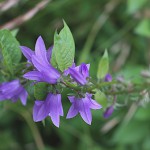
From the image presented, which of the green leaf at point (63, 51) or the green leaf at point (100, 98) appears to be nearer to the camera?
the green leaf at point (63, 51)

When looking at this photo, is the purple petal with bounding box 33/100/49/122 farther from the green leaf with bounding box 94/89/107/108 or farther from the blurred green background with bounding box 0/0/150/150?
the blurred green background with bounding box 0/0/150/150

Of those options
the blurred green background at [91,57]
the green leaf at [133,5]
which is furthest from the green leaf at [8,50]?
the green leaf at [133,5]

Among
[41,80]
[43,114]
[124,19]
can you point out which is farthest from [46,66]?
[124,19]

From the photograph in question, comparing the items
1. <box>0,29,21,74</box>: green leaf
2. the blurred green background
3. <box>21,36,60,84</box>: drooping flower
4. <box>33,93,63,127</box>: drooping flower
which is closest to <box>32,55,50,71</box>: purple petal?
<box>21,36,60,84</box>: drooping flower

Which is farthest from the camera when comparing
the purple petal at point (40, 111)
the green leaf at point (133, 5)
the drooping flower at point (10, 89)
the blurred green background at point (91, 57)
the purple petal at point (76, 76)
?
the blurred green background at point (91, 57)

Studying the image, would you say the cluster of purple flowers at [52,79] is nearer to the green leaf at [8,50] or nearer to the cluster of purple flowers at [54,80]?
the cluster of purple flowers at [54,80]

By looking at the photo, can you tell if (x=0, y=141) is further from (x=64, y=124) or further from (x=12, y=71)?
(x=12, y=71)

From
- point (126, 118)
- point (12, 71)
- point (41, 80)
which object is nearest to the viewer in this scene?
point (41, 80)
